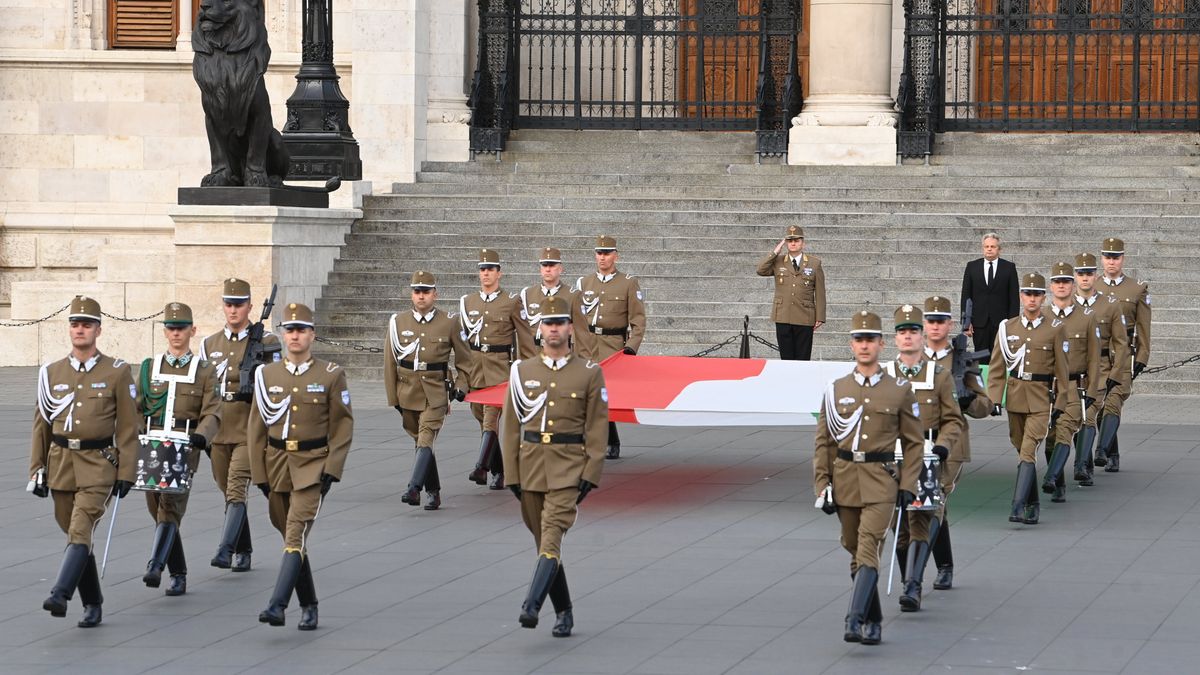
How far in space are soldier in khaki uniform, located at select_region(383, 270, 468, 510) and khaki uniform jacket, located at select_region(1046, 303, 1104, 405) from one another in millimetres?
3961

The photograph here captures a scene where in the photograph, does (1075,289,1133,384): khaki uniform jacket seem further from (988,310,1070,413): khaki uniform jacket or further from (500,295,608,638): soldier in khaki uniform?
(500,295,608,638): soldier in khaki uniform

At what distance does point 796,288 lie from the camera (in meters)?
18.0

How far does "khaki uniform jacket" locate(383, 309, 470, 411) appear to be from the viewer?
13719 mm

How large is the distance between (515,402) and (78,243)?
18213mm

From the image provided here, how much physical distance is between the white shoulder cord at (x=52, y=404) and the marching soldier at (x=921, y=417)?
3.96 m

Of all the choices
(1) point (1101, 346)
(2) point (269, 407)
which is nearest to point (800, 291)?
(1) point (1101, 346)

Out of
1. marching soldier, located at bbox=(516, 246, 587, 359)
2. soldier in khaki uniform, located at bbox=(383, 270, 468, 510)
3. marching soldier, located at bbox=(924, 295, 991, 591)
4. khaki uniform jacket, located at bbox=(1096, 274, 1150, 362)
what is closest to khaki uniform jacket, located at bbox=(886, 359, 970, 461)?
marching soldier, located at bbox=(924, 295, 991, 591)

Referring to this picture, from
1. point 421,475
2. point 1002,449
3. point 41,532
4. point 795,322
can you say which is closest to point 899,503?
point 421,475

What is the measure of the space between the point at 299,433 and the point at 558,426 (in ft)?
4.10

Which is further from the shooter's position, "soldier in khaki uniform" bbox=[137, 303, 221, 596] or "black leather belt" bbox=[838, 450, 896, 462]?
"soldier in khaki uniform" bbox=[137, 303, 221, 596]

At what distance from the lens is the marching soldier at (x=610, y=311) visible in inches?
634

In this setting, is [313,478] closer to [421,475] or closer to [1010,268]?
[421,475]

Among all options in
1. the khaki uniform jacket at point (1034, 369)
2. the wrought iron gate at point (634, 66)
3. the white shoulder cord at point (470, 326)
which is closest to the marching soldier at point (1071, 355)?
the khaki uniform jacket at point (1034, 369)

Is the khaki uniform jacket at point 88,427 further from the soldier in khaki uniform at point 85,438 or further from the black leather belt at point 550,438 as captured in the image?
the black leather belt at point 550,438
